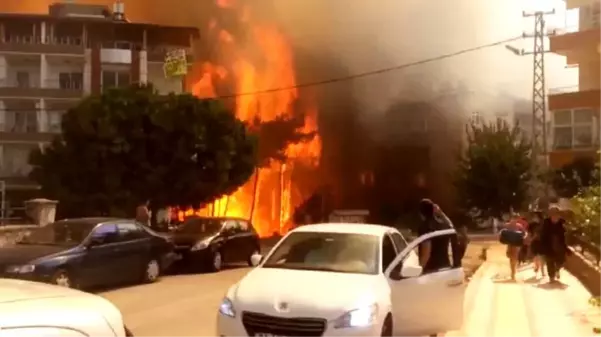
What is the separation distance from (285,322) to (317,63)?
52980 mm

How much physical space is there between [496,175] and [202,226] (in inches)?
949

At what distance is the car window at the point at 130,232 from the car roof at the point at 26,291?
1239 cm

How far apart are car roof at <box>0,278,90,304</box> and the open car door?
14.9 ft

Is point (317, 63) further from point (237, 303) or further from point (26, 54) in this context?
point (237, 303)

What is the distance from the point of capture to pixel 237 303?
24.8ft

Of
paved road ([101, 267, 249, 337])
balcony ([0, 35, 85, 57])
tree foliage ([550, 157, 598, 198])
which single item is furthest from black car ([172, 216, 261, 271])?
balcony ([0, 35, 85, 57])

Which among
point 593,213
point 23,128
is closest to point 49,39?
point 23,128

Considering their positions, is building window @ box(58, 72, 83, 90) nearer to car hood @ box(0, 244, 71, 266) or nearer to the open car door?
car hood @ box(0, 244, 71, 266)

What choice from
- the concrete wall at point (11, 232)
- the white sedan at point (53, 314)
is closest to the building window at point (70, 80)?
the concrete wall at point (11, 232)

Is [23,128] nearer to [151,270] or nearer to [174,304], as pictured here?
[151,270]

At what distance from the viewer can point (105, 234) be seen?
15875 mm

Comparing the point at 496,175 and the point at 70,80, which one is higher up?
the point at 70,80

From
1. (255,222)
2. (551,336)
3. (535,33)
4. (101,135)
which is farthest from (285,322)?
(255,222)

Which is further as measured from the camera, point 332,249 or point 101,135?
point 101,135
